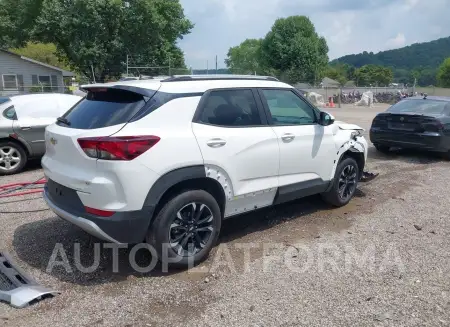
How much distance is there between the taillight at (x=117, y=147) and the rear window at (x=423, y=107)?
25.3 ft

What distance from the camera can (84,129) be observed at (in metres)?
3.63

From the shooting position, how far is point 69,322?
120 inches

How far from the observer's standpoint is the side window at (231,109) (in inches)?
156

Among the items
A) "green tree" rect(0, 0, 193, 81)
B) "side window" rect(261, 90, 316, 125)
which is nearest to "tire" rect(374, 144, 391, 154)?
"side window" rect(261, 90, 316, 125)

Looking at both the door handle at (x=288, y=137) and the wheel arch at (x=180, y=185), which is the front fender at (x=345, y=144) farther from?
the wheel arch at (x=180, y=185)

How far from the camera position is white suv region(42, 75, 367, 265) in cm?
340

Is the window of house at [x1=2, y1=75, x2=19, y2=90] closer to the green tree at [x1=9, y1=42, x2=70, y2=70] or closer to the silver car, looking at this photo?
the green tree at [x1=9, y1=42, x2=70, y2=70]

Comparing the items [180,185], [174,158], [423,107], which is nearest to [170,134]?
[174,158]

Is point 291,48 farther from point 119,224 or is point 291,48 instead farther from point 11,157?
point 119,224

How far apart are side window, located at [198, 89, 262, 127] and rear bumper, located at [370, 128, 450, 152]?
596 centimetres

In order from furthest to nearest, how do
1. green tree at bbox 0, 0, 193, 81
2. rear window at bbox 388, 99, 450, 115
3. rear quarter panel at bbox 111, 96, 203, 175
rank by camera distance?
1. green tree at bbox 0, 0, 193, 81
2. rear window at bbox 388, 99, 450, 115
3. rear quarter panel at bbox 111, 96, 203, 175

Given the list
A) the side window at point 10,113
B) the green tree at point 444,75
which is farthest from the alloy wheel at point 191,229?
the green tree at point 444,75

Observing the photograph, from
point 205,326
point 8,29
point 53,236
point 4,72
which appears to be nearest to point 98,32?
point 4,72

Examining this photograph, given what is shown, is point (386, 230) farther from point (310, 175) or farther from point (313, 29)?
point (313, 29)
